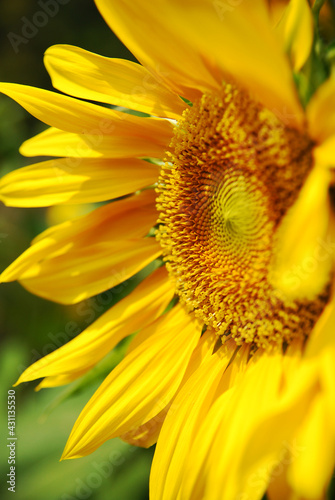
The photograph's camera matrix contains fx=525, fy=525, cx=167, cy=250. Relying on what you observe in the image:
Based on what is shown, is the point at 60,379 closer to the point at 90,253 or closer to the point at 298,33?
the point at 90,253

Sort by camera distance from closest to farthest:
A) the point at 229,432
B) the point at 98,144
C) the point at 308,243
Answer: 1. the point at 308,243
2. the point at 229,432
3. the point at 98,144

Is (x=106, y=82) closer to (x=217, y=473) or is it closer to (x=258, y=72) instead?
(x=258, y=72)

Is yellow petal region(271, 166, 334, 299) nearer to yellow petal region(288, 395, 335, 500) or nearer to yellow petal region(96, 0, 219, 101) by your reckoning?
yellow petal region(288, 395, 335, 500)
